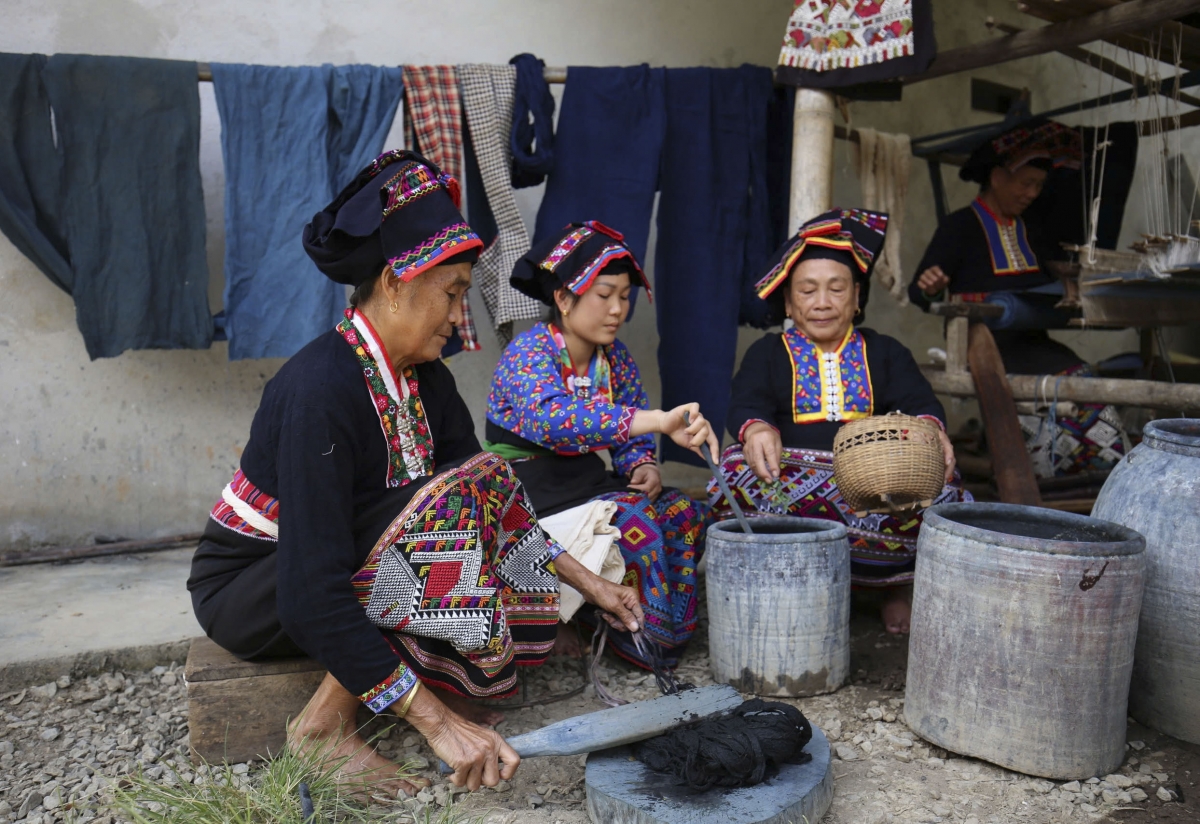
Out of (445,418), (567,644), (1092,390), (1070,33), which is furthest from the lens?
(1092,390)

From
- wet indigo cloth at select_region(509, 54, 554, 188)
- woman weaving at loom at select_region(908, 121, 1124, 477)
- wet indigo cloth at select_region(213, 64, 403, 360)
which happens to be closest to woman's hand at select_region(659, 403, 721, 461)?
wet indigo cloth at select_region(509, 54, 554, 188)

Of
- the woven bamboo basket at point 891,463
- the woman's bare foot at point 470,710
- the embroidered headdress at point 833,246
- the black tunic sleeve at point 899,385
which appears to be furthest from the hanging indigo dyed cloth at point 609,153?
the woman's bare foot at point 470,710

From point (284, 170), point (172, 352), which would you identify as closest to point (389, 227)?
point (284, 170)

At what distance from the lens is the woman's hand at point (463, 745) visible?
192cm

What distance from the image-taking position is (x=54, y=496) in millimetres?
3875

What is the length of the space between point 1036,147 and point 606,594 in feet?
10.6

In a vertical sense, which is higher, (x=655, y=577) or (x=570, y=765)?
(x=655, y=577)

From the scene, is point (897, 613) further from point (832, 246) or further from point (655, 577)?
point (832, 246)

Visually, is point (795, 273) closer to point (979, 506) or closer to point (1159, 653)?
point (979, 506)

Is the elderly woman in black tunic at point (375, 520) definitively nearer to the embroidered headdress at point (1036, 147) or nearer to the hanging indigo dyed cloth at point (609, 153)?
the hanging indigo dyed cloth at point (609, 153)

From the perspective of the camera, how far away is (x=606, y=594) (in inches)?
100

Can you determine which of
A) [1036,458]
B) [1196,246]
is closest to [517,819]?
[1196,246]

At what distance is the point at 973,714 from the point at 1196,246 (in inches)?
68.3

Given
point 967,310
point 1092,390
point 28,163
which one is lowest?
point 1092,390
